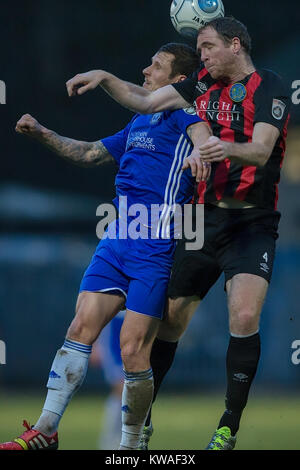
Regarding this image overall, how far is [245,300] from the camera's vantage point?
504 centimetres

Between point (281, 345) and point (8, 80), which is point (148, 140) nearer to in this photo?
→ point (281, 345)

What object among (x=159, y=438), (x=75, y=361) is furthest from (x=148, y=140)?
(x=159, y=438)

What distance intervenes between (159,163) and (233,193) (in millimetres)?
444

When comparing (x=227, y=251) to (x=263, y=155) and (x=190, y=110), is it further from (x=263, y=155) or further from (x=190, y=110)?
(x=190, y=110)

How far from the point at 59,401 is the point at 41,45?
34.0 ft

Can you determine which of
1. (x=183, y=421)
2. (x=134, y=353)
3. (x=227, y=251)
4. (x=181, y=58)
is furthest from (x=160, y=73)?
(x=183, y=421)

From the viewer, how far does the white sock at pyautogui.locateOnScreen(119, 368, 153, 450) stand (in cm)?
516

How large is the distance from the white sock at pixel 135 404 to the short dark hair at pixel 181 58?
1739 mm

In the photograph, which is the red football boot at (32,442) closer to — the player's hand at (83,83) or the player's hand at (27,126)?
the player's hand at (27,126)

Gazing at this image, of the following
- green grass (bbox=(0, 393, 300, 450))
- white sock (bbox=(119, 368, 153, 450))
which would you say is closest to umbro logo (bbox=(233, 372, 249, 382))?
white sock (bbox=(119, 368, 153, 450))

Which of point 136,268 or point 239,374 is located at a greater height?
point 136,268

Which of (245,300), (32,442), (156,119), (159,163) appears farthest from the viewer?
(156,119)

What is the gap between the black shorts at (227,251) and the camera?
517 cm

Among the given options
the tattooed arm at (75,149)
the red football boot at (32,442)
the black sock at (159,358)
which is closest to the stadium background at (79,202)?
the black sock at (159,358)
